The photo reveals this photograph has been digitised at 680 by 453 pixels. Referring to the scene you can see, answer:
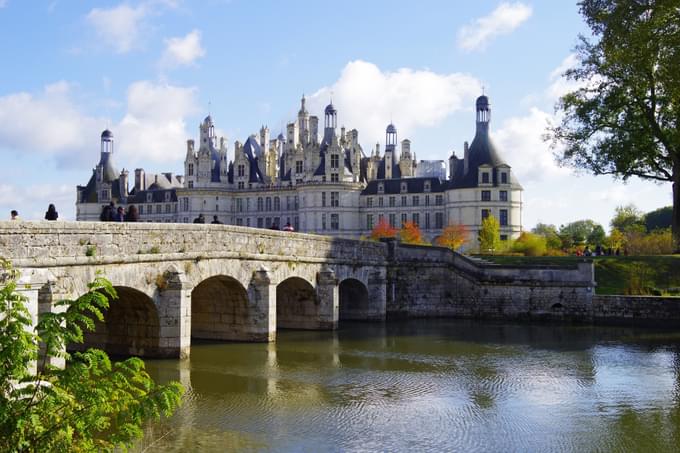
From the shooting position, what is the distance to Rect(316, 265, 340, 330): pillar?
28.7 m

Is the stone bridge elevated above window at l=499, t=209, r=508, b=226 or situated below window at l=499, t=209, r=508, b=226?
below

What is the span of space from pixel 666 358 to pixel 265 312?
12.5 metres

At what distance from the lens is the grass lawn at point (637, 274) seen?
35219 millimetres

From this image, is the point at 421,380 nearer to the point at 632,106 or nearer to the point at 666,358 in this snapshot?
the point at 666,358

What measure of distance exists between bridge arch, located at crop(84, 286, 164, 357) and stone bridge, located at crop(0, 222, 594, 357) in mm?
34

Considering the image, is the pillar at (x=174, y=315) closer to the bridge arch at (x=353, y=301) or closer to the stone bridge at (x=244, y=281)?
the stone bridge at (x=244, y=281)


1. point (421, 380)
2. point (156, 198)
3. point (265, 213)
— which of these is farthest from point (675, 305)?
point (156, 198)

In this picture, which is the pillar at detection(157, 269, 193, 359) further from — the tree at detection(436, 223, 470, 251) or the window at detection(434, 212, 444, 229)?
the window at detection(434, 212, 444, 229)

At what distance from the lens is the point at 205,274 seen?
21.3 meters

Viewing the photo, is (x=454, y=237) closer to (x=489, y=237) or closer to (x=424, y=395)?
(x=489, y=237)

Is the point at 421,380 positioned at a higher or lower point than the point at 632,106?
lower

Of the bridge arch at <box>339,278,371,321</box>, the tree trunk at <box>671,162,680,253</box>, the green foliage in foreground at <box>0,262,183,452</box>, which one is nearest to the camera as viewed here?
the green foliage in foreground at <box>0,262,183,452</box>

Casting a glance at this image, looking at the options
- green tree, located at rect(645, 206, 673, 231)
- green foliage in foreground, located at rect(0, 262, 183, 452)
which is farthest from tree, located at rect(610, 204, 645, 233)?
green foliage in foreground, located at rect(0, 262, 183, 452)

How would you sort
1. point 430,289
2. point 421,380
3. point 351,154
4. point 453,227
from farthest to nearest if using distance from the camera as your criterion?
point 351,154, point 453,227, point 430,289, point 421,380
